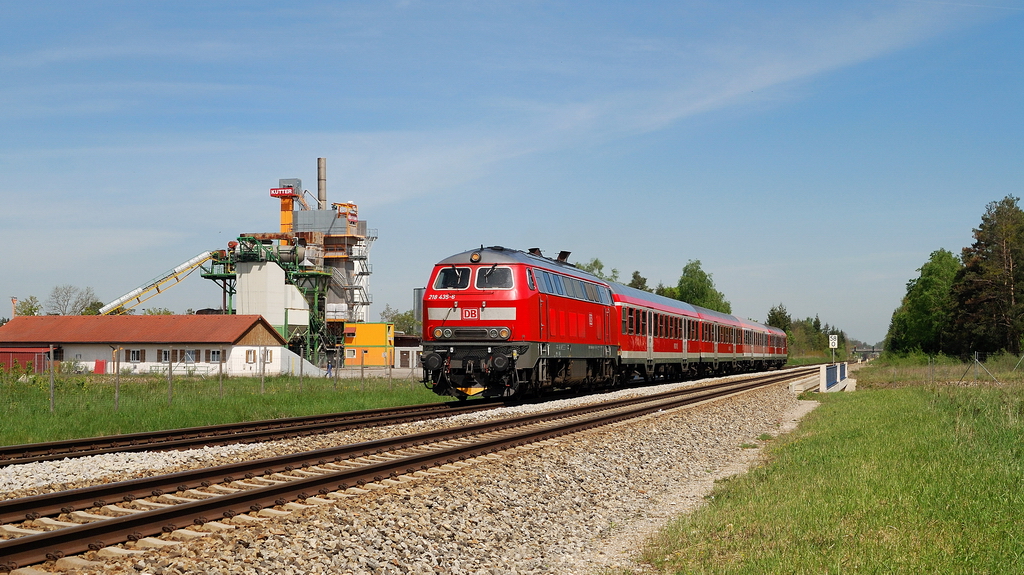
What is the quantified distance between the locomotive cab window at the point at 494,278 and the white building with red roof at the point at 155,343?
136 feet

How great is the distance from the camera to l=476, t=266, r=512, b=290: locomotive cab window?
2158 centimetres

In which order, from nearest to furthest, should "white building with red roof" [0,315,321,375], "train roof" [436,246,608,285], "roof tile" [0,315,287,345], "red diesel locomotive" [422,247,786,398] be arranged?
"red diesel locomotive" [422,247,786,398] → "train roof" [436,246,608,285] → "white building with red roof" [0,315,321,375] → "roof tile" [0,315,287,345]

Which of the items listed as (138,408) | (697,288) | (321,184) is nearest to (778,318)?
(697,288)

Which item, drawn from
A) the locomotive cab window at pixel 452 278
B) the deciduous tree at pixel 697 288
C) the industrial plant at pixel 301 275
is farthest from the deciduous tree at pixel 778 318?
the locomotive cab window at pixel 452 278

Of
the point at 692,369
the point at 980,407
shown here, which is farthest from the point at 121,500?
the point at 692,369

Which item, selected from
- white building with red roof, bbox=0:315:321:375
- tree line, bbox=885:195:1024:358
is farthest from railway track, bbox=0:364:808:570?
tree line, bbox=885:195:1024:358

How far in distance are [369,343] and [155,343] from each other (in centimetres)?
2224

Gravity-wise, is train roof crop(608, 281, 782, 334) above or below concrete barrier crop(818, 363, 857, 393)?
above

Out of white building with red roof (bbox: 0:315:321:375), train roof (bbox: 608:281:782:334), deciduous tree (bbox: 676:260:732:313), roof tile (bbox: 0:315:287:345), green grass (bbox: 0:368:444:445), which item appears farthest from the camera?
deciduous tree (bbox: 676:260:732:313)

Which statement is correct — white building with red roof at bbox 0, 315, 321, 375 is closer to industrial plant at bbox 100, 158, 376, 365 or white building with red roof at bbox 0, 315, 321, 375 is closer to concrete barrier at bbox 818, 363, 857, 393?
industrial plant at bbox 100, 158, 376, 365

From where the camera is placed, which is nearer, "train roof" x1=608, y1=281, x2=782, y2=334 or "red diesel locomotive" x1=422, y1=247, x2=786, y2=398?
"red diesel locomotive" x1=422, y1=247, x2=786, y2=398

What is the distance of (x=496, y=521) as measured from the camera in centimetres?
933

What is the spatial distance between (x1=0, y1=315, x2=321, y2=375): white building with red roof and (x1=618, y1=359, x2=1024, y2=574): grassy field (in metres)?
51.7

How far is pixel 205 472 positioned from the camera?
1030 centimetres
